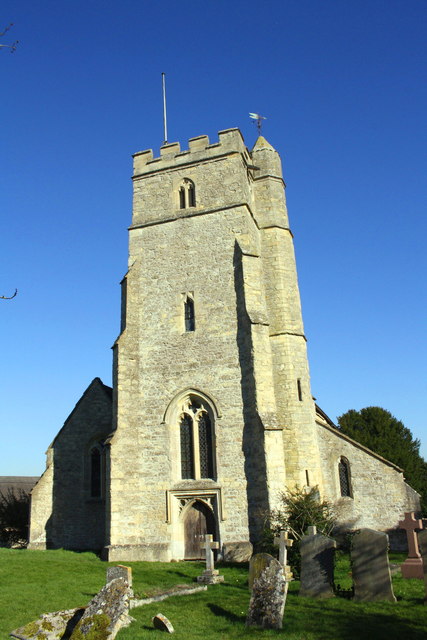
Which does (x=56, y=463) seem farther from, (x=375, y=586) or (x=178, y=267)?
(x=375, y=586)

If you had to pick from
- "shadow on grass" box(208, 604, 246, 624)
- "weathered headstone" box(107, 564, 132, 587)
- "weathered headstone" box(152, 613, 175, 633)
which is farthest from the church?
"weathered headstone" box(152, 613, 175, 633)

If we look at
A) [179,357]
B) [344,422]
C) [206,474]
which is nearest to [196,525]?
[206,474]

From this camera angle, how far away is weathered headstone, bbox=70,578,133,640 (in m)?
7.40

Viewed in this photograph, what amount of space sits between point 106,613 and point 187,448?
11.9 metres

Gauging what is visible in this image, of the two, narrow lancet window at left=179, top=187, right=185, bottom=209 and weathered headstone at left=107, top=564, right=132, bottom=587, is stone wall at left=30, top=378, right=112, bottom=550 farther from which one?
weathered headstone at left=107, top=564, right=132, bottom=587

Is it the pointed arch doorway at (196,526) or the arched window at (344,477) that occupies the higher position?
the arched window at (344,477)

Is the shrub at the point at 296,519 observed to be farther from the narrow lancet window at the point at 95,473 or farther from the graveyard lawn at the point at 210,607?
the narrow lancet window at the point at 95,473

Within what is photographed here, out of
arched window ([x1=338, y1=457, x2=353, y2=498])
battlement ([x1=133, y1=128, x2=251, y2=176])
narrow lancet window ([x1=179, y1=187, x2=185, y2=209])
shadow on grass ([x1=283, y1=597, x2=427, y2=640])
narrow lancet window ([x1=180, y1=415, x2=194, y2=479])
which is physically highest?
battlement ([x1=133, y1=128, x2=251, y2=176])

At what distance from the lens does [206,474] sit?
18891 millimetres

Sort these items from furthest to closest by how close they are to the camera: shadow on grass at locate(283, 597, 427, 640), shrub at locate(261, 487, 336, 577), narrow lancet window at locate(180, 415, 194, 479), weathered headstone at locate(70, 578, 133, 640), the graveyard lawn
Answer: narrow lancet window at locate(180, 415, 194, 479)
shrub at locate(261, 487, 336, 577)
the graveyard lawn
shadow on grass at locate(283, 597, 427, 640)
weathered headstone at locate(70, 578, 133, 640)

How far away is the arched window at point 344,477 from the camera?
774 inches

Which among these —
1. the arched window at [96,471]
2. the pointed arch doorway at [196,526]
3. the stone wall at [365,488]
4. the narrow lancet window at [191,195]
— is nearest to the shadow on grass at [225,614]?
the pointed arch doorway at [196,526]

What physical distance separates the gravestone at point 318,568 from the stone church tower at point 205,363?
5779mm

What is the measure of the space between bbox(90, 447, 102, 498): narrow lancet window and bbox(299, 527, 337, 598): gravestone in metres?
12.7
